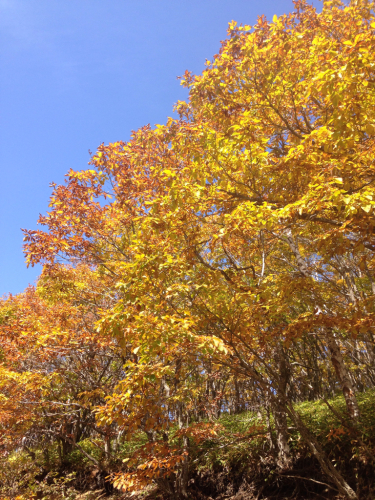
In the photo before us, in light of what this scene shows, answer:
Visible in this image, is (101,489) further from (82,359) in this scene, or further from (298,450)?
(298,450)

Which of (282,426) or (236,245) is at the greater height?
(236,245)

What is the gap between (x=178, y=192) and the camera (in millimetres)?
4184

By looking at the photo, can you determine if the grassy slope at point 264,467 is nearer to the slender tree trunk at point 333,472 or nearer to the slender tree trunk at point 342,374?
the slender tree trunk at point 342,374

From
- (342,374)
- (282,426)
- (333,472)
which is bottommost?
(333,472)

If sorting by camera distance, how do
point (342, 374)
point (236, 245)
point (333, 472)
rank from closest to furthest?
point (333, 472), point (342, 374), point (236, 245)

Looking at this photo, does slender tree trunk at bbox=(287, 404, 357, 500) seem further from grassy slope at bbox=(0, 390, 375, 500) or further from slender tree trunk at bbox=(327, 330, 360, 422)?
slender tree trunk at bbox=(327, 330, 360, 422)

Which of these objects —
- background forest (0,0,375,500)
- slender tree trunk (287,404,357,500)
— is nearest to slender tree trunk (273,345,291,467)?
background forest (0,0,375,500)

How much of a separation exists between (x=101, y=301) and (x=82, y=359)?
2.52 meters

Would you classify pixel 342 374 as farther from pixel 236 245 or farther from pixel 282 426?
pixel 236 245

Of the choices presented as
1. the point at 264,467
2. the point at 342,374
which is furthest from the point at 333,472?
the point at 264,467

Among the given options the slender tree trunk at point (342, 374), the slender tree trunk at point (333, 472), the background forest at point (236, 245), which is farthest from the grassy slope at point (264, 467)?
the slender tree trunk at point (333, 472)

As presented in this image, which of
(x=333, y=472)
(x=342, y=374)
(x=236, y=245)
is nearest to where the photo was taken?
(x=333, y=472)

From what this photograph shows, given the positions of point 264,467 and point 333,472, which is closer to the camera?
point 333,472

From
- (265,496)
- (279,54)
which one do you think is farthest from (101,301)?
(279,54)
